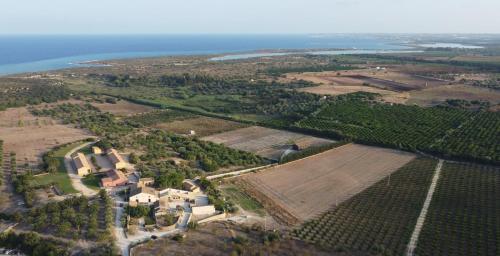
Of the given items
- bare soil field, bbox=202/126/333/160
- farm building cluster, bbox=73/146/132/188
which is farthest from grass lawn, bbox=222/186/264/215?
bare soil field, bbox=202/126/333/160

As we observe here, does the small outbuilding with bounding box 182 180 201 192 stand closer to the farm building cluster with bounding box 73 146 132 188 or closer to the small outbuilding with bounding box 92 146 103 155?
the farm building cluster with bounding box 73 146 132 188

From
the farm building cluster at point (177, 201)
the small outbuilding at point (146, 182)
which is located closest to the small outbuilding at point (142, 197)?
the farm building cluster at point (177, 201)

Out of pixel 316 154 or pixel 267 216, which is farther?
pixel 316 154

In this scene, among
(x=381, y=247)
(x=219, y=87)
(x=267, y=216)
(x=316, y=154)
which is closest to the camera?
(x=381, y=247)

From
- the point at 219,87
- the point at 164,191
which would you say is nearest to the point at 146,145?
the point at 164,191

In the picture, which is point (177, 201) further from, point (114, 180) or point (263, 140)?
point (263, 140)

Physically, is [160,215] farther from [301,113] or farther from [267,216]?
[301,113]

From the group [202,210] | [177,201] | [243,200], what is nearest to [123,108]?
[177,201]

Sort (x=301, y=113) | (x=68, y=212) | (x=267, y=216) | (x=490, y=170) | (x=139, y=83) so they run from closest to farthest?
(x=68, y=212) < (x=267, y=216) < (x=490, y=170) < (x=301, y=113) < (x=139, y=83)

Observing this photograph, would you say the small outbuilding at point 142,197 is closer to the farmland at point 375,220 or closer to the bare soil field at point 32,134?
the farmland at point 375,220
